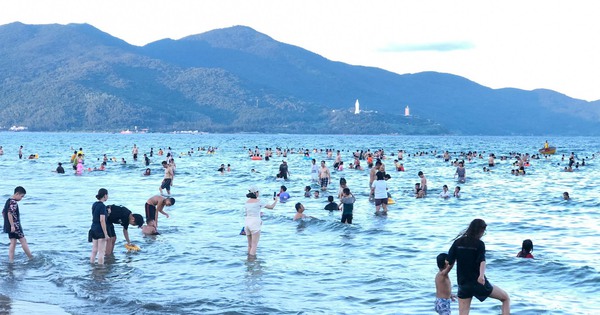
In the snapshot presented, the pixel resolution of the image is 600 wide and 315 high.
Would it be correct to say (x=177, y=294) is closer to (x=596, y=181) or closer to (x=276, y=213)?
(x=276, y=213)

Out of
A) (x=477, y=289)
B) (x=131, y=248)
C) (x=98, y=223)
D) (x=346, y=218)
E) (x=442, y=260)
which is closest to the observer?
(x=477, y=289)

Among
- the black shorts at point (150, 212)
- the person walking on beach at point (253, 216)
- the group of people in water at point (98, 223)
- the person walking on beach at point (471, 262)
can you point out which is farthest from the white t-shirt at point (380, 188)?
the person walking on beach at point (471, 262)

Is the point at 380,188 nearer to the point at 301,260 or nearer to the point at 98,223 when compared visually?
the point at 301,260

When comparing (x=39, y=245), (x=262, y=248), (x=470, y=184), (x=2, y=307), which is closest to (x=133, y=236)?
(x=39, y=245)

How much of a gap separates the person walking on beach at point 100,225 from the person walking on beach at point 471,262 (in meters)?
7.78

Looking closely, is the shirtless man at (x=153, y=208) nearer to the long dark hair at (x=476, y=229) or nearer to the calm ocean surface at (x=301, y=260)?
the calm ocean surface at (x=301, y=260)

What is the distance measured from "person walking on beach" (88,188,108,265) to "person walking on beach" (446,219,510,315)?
778 cm

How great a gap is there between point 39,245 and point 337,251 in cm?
748

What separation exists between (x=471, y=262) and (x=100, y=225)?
8446mm

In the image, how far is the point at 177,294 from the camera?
1291 cm

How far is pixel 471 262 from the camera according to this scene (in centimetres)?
901

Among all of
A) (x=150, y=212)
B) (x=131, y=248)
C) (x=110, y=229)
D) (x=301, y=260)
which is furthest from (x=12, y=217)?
(x=301, y=260)

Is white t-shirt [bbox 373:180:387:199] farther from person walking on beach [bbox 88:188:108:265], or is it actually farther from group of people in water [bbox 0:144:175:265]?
person walking on beach [bbox 88:188:108:265]

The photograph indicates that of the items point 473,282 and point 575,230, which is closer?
point 473,282
